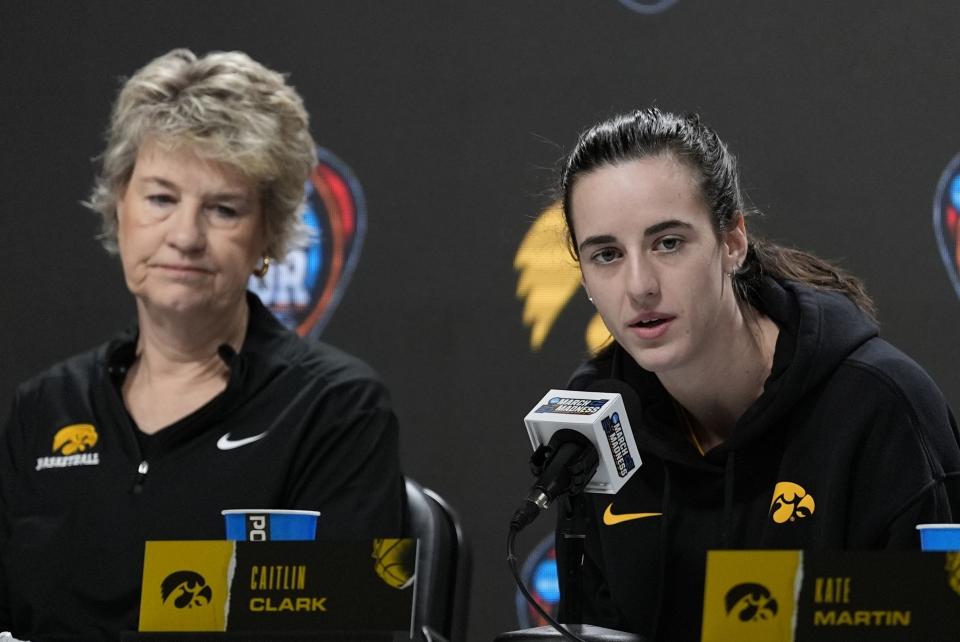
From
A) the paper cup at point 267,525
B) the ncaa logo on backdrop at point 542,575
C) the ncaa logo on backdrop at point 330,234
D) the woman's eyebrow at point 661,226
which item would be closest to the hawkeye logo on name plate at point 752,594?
the paper cup at point 267,525

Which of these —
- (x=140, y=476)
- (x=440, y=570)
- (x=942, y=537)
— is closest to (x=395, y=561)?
(x=942, y=537)

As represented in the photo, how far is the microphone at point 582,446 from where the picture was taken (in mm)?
1450

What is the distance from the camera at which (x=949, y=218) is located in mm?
2859

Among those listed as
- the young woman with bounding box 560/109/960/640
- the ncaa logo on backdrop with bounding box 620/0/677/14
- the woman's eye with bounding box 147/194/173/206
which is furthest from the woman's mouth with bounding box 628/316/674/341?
the ncaa logo on backdrop with bounding box 620/0/677/14

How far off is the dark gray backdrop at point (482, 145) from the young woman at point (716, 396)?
2.64 ft

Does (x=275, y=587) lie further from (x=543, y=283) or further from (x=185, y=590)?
(x=543, y=283)

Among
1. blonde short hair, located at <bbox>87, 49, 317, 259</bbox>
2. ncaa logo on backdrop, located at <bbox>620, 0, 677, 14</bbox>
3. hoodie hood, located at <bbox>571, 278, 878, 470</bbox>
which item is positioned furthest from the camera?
ncaa logo on backdrop, located at <bbox>620, 0, 677, 14</bbox>

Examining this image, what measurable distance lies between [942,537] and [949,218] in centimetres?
170

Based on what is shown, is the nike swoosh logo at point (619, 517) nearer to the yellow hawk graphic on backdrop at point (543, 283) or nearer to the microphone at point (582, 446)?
the microphone at point (582, 446)

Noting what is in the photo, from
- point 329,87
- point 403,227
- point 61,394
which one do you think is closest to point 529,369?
point 403,227

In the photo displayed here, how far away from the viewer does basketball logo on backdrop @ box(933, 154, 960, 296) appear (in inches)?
112

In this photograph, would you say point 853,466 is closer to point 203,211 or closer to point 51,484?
point 203,211

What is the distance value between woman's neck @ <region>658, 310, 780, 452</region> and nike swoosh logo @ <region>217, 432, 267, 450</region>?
74cm

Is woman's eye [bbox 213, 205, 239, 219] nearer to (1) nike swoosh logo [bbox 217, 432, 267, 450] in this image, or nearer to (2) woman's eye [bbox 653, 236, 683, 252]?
(1) nike swoosh logo [bbox 217, 432, 267, 450]
